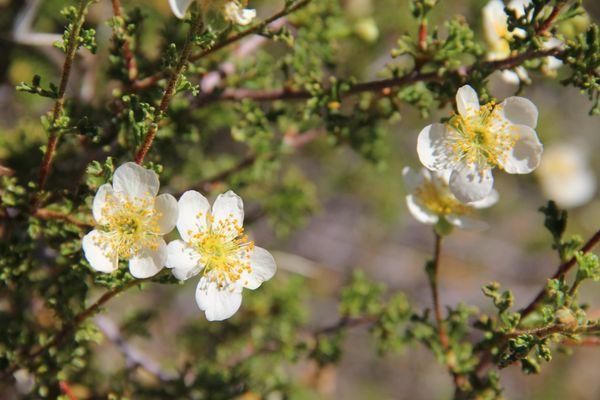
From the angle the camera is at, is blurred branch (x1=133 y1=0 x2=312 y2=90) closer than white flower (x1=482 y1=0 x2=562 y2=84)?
Yes

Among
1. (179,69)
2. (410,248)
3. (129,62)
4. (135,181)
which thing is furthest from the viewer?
(410,248)

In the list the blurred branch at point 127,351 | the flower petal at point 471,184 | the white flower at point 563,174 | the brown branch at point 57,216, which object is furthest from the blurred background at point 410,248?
the brown branch at point 57,216

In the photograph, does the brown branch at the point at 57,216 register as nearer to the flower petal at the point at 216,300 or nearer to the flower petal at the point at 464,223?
the flower petal at the point at 216,300

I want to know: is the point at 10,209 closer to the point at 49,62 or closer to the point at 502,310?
the point at 49,62

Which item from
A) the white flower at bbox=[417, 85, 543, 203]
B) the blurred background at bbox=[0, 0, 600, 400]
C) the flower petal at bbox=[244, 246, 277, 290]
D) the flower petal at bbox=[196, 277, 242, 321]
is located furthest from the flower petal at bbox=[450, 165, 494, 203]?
the blurred background at bbox=[0, 0, 600, 400]

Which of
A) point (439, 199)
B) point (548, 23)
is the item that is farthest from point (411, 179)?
point (548, 23)

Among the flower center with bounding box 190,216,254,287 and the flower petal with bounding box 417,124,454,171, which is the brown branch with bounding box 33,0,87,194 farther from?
the flower petal with bounding box 417,124,454,171

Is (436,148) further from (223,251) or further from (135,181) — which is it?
(135,181)
